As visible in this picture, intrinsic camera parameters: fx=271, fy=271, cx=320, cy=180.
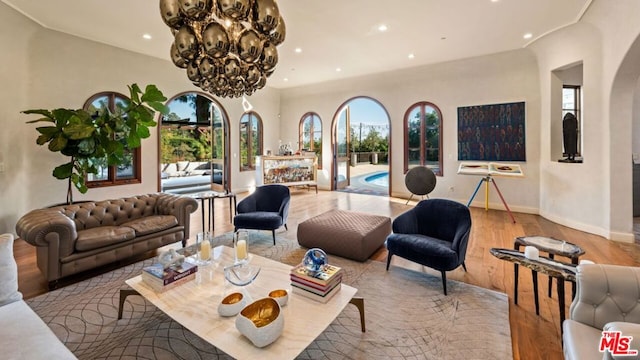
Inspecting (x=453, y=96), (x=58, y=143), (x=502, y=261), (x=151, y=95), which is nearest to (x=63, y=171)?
(x=58, y=143)

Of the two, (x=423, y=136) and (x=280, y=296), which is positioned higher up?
(x=423, y=136)

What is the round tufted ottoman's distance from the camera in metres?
3.40

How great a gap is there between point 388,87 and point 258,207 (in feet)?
17.4

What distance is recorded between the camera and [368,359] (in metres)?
1.84

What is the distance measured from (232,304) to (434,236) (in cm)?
243

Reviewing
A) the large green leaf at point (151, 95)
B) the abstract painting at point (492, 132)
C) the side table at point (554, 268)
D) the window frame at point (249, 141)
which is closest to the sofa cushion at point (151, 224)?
the large green leaf at point (151, 95)

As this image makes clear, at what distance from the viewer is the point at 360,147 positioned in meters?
13.8

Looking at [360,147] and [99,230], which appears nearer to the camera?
[99,230]

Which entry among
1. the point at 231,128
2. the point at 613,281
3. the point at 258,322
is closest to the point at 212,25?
the point at 258,322

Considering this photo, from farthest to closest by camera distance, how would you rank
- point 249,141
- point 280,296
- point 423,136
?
1. point 249,141
2. point 423,136
3. point 280,296

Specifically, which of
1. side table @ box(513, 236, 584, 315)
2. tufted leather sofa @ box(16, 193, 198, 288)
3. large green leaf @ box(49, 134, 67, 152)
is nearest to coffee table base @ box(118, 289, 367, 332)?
tufted leather sofa @ box(16, 193, 198, 288)

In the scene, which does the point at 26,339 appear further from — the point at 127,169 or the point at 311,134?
the point at 311,134

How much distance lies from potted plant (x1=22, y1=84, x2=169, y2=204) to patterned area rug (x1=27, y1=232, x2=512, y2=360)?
1.91 metres

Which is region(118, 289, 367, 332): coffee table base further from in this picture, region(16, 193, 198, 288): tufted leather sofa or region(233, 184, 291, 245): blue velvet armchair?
region(233, 184, 291, 245): blue velvet armchair
